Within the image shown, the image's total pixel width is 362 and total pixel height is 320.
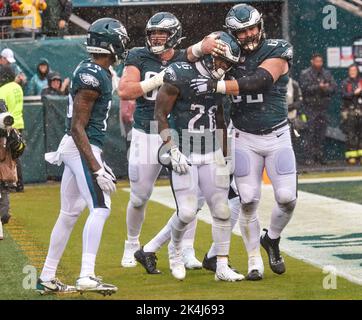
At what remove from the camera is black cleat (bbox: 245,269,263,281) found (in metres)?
7.93

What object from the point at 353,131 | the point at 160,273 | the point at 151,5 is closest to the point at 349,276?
the point at 160,273

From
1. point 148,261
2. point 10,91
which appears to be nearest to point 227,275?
point 148,261

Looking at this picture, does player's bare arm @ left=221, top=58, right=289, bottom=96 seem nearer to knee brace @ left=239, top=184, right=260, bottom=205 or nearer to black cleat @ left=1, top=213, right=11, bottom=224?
knee brace @ left=239, top=184, right=260, bottom=205

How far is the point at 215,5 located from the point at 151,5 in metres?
1.35

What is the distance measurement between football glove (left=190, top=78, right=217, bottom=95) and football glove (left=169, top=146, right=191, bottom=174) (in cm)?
43

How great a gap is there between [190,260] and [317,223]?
2.83m

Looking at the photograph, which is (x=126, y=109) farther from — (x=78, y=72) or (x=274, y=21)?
(x=78, y=72)

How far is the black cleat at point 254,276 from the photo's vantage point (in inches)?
312

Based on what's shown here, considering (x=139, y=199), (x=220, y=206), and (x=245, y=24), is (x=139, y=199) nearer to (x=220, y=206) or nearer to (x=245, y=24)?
(x=220, y=206)

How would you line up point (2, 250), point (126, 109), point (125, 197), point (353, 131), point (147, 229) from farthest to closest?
point (353, 131) → point (126, 109) → point (125, 197) → point (147, 229) → point (2, 250)

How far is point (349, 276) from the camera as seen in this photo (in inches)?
311

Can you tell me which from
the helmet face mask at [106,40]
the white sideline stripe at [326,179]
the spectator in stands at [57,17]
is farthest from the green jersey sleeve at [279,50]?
the spectator in stands at [57,17]

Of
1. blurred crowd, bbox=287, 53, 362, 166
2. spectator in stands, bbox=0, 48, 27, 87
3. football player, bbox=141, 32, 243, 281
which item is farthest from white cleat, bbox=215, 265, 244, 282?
blurred crowd, bbox=287, 53, 362, 166
